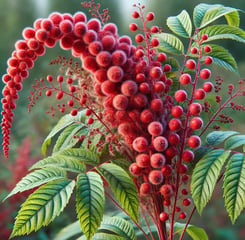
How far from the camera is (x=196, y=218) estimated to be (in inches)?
53.1

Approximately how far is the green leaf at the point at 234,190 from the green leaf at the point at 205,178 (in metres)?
0.01

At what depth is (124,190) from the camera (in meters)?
0.35

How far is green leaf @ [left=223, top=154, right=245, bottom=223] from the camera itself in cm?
35

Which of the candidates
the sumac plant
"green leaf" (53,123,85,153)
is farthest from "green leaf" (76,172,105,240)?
"green leaf" (53,123,85,153)

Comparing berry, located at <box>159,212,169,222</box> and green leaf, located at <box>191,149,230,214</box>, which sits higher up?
green leaf, located at <box>191,149,230,214</box>

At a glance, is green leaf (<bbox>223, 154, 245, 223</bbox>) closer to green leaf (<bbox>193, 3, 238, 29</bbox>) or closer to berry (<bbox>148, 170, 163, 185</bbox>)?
berry (<bbox>148, 170, 163, 185</bbox>)

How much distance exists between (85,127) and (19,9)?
5.57 feet

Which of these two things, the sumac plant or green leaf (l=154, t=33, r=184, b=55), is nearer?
the sumac plant

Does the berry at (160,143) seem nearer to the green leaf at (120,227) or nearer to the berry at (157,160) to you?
the berry at (157,160)

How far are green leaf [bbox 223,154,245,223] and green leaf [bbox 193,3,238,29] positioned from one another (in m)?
0.19

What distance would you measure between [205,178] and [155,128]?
0.28 feet

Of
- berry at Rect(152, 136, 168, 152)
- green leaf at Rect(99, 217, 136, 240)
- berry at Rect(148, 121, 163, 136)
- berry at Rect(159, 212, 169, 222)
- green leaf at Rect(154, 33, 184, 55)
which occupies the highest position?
green leaf at Rect(154, 33, 184, 55)

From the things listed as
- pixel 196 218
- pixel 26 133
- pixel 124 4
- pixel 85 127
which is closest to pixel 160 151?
pixel 85 127

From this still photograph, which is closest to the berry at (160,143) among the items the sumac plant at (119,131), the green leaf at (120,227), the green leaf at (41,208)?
the sumac plant at (119,131)
